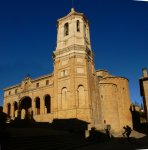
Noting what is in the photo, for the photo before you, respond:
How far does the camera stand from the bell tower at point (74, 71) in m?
26.4

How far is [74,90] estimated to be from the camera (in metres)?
26.8

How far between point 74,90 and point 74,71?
9.47 ft

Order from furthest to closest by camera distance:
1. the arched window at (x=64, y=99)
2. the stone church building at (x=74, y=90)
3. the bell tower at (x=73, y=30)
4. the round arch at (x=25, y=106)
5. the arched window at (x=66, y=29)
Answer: the round arch at (x=25, y=106), the arched window at (x=66, y=29), the bell tower at (x=73, y=30), the arched window at (x=64, y=99), the stone church building at (x=74, y=90)

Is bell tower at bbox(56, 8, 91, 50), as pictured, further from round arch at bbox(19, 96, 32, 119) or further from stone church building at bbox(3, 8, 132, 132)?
round arch at bbox(19, 96, 32, 119)

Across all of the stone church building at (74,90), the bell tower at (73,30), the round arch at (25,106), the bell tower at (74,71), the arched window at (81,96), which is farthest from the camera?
the round arch at (25,106)

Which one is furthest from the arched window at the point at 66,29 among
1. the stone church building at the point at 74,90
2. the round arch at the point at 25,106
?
the round arch at the point at 25,106

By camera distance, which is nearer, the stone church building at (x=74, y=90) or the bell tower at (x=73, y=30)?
the stone church building at (x=74, y=90)

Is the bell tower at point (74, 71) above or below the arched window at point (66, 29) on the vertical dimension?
below

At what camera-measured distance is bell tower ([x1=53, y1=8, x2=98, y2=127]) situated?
1038 inches

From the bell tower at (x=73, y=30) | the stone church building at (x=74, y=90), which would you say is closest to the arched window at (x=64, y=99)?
the stone church building at (x=74, y=90)

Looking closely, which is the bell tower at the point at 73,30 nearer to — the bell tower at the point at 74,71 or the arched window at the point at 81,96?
the bell tower at the point at 74,71

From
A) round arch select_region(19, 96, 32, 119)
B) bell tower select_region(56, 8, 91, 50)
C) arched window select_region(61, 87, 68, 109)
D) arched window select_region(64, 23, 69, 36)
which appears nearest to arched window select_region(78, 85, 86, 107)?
arched window select_region(61, 87, 68, 109)

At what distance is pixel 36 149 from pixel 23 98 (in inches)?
1017

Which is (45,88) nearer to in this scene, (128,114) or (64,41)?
(64,41)
